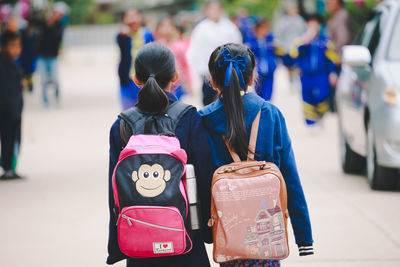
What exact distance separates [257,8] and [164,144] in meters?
36.8

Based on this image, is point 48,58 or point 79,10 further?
point 79,10

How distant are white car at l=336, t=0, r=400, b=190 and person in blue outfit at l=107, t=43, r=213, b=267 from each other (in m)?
4.06

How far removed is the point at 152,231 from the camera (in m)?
3.26

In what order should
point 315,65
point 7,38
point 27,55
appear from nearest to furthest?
1. point 7,38
2. point 315,65
3. point 27,55

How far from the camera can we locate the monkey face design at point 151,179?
10.6 feet

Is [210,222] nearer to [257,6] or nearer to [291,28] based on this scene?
[291,28]

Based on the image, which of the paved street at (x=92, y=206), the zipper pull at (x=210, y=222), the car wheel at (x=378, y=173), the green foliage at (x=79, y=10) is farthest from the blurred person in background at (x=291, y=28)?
the green foliage at (x=79, y=10)

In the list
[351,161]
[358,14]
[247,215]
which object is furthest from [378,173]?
[358,14]

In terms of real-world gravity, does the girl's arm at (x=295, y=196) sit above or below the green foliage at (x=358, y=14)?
below

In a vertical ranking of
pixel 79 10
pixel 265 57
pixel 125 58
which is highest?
pixel 79 10

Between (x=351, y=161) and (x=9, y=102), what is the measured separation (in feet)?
12.7

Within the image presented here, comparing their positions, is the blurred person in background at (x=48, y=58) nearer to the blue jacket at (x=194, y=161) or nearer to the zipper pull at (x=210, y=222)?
the blue jacket at (x=194, y=161)

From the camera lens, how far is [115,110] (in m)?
17.2

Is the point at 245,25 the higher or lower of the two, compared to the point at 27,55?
lower
